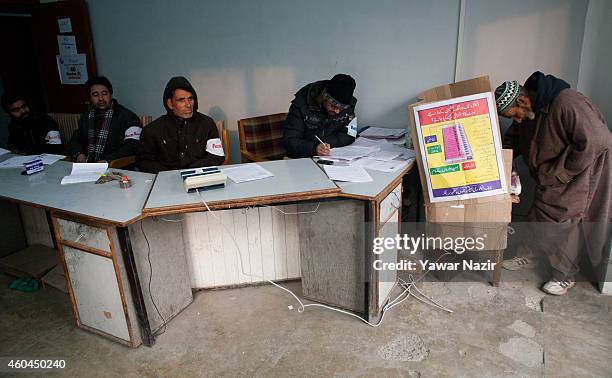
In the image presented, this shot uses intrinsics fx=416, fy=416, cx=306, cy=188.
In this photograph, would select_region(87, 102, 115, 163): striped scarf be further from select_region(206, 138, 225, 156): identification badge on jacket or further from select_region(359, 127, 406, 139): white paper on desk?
select_region(359, 127, 406, 139): white paper on desk

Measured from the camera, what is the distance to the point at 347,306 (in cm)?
236

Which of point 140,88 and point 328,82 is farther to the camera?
point 140,88

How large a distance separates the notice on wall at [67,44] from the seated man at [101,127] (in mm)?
1088

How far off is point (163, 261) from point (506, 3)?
9.08ft

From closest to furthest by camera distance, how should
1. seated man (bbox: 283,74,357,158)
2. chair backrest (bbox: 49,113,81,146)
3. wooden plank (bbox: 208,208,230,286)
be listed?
wooden plank (bbox: 208,208,230,286) → seated man (bbox: 283,74,357,158) → chair backrest (bbox: 49,113,81,146)

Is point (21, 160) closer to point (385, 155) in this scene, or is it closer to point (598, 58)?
point (385, 155)

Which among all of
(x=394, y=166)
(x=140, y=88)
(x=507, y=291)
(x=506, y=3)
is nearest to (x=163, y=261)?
(x=394, y=166)

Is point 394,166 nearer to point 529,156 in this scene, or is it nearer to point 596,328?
point 529,156

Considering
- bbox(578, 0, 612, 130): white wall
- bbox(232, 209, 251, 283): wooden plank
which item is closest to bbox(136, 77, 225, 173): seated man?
bbox(232, 209, 251, 283): wooden plank

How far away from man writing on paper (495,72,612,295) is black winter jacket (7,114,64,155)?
3.45 metres

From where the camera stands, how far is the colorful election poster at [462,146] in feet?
7.06

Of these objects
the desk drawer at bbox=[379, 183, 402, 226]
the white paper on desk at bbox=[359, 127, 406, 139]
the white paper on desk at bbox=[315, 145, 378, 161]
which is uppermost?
the white paper on desk at bbox=[359, 127, 406, 139]

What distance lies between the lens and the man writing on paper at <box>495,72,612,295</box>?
2188 millimetres

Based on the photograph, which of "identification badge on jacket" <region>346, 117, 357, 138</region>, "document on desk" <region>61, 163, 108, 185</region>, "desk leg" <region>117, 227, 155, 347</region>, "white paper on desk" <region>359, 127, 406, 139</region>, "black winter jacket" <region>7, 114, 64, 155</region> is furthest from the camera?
"black winter jacket" <region>7, 114, 64, 155</region>
